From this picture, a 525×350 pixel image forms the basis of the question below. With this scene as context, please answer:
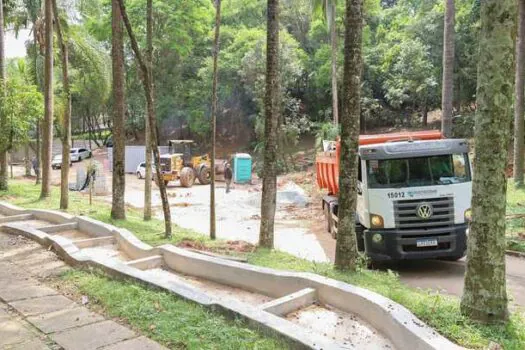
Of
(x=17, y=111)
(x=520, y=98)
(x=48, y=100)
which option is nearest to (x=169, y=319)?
(x=48, y=100)

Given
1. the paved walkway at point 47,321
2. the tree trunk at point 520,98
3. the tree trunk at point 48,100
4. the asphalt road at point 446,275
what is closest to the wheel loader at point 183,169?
the tree trunk at point 48,100

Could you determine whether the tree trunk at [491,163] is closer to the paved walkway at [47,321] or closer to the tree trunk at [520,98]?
the paved walkway at [47,321]

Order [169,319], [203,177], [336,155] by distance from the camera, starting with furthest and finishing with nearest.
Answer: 1. [203,177]
2. [336,155]
3. [169,319]

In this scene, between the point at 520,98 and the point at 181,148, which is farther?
the point at 181,148

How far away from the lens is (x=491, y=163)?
451 cm

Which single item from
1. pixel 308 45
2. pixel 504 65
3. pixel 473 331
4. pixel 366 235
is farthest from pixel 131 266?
pixel 308 45

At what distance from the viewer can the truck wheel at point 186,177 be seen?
2966cm

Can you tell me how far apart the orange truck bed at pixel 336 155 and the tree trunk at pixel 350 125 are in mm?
4221

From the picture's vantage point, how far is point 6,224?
11.6 meters

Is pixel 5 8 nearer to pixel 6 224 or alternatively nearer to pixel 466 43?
pixel 6 224

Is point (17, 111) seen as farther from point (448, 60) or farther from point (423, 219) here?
point (423, 219)

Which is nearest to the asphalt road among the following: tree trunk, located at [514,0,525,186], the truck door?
the truck door

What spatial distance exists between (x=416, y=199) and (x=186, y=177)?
21.8m

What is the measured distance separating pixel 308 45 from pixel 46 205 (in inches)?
1240
